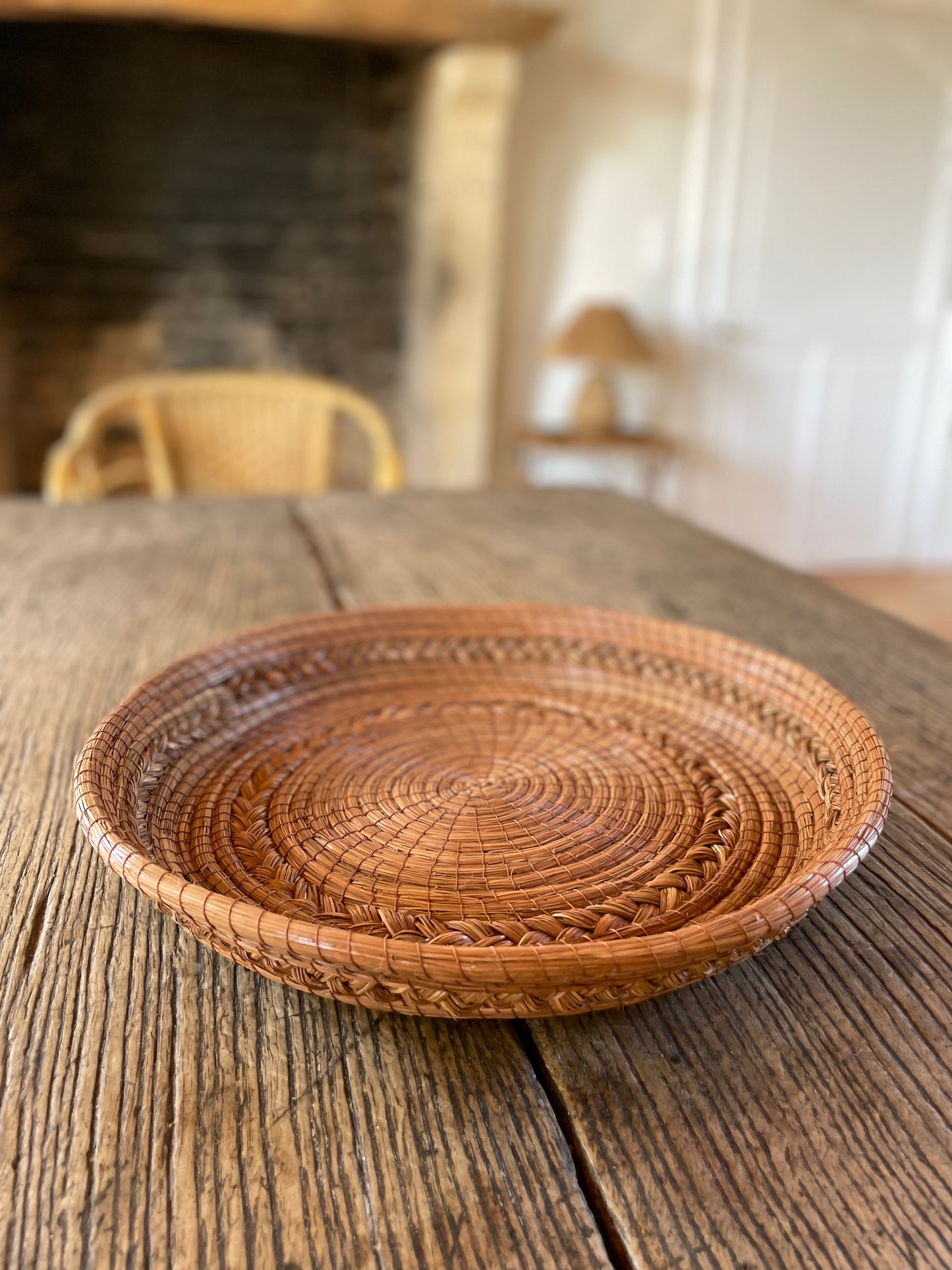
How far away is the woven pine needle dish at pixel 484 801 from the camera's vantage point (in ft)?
1.21

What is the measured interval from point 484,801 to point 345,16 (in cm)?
254

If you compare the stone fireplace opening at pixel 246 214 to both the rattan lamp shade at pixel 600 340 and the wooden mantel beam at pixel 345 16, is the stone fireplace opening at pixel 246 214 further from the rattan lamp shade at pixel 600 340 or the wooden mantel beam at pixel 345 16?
the rattan lamp shade at pixel 600 340

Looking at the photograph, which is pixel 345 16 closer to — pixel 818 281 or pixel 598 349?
pixel 598 349

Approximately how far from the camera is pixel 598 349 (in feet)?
9.96

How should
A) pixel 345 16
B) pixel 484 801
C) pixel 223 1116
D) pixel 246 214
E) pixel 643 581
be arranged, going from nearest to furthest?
pixel 223 1116 < pixel 484 801 < pixel 643 581 < pixel 345 16 < pixel 246 214

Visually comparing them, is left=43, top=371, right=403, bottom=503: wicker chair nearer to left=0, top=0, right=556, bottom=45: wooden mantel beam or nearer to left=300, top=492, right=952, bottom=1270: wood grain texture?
left=0, top=0, right=556, bottom=45: wooden mantel beam

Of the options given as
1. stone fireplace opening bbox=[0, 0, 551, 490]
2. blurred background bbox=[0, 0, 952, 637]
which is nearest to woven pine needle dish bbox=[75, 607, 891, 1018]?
blurred background bbox=[0, 0, 952, 637]

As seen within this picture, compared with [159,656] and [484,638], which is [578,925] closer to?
[484,638]

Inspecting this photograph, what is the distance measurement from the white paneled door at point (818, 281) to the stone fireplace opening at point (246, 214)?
0.81 meters

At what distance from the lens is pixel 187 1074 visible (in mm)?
391

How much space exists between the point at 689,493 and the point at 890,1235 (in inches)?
132

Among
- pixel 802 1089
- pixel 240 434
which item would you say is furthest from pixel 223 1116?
pixel 240 434

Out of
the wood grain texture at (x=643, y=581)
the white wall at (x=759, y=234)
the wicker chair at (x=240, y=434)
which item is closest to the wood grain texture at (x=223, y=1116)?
the wood grain texture at (x=643, y=581)

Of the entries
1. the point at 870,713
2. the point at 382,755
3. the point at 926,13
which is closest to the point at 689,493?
the point at 926,13
